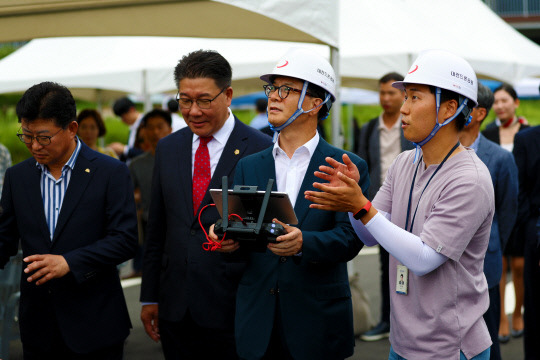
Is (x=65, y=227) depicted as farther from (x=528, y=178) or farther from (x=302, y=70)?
(x=528, y=178)

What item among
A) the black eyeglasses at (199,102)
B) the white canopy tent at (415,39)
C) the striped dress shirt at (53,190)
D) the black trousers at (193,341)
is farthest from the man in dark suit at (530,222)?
the white canopy tent at (415,39)

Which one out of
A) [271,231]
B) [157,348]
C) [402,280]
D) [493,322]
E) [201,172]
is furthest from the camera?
[157,348]

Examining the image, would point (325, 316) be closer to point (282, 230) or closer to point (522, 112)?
point (282, 230)

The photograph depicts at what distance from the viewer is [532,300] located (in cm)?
468

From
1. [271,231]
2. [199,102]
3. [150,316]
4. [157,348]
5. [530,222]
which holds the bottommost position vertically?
[157,348]

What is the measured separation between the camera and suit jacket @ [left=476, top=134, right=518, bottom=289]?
167 inches

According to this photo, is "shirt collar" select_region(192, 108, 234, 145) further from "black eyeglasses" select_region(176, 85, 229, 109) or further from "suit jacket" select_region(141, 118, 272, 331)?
"black eyeglasses" select_region(176, 85, 229, 109)

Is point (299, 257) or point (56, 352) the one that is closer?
point (299, 257)

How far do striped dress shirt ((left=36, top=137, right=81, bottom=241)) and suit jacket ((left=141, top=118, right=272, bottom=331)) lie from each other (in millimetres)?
514

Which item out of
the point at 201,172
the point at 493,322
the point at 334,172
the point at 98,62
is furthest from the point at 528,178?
the point at 98,62

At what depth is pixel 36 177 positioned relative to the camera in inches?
125

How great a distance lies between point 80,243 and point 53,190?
0.29m

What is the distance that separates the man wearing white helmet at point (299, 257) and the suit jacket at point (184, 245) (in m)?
0.47

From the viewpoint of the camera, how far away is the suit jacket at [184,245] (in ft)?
10.9
